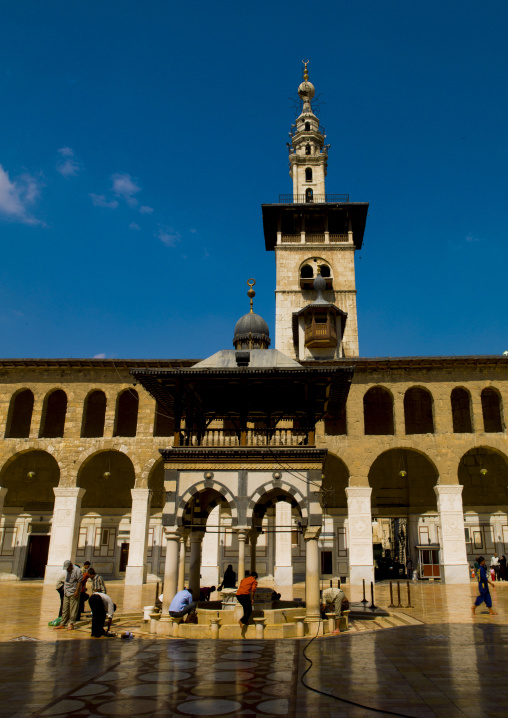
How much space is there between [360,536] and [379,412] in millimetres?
6571

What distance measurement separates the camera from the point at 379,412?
28219 millimetres

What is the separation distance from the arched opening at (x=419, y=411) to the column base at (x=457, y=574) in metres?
6.77

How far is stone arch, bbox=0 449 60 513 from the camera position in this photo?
29.7 m

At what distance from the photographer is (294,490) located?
532 inches

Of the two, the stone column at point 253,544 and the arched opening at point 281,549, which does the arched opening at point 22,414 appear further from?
the stone column at point 253,544

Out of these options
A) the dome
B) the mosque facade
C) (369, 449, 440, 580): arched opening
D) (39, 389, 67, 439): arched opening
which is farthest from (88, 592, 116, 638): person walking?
(369, 449, 440, 580): arched opening

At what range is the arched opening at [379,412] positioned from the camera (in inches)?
1109

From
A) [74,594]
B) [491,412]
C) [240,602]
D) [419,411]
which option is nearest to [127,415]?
[419,411]

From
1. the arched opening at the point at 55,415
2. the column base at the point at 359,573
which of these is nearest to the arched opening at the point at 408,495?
the column base at the point at 359,573

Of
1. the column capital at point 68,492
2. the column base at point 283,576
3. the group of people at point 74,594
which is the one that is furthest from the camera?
the column capital at point 68,492

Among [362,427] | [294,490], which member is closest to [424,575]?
[362,427]

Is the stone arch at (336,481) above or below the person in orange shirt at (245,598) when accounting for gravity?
above

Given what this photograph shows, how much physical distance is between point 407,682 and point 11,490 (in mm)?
27564

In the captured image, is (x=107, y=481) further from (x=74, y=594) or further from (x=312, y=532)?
(x=312, y=532)
